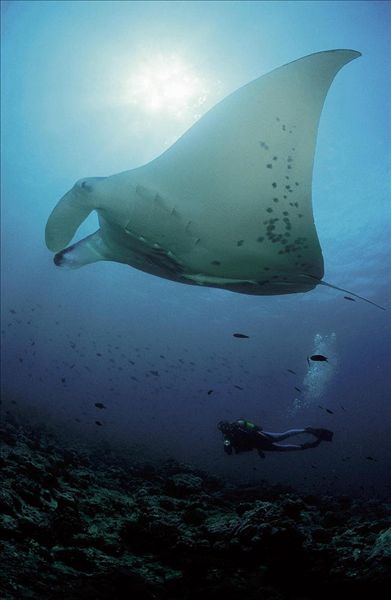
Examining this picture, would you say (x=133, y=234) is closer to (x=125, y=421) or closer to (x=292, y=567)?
(x=292, y=567)

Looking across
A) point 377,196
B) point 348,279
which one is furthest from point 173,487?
point 348,279

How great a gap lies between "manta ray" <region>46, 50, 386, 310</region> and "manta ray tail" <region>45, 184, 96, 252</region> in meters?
0.01

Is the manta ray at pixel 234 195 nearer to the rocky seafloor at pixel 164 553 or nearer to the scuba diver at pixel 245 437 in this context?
the rocky seafloor at pixel 164 553

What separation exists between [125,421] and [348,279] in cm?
7523

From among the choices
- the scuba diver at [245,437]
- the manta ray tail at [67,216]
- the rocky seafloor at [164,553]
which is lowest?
the scuba diver at [245,437]

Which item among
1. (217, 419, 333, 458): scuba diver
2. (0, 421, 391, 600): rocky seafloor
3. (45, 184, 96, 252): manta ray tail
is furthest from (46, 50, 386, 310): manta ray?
(217, 419, 333, 458): scuba diver

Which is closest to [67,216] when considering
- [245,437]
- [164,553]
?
[164,553]

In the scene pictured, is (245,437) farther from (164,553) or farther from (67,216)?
(67,216)

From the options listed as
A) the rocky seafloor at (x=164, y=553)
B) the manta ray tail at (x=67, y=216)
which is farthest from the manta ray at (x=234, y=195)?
the rocky seafloor at (x=164, y=553)

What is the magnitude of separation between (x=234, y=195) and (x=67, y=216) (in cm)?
176

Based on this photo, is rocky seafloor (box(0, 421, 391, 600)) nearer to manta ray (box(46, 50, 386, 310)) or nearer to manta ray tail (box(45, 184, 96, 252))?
manta ray (box(46, 50, 386, 310))

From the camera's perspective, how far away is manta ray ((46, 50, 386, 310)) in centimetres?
299

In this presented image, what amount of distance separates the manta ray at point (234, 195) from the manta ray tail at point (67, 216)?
0.01 meters

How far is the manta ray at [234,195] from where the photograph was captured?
2.99 meters
